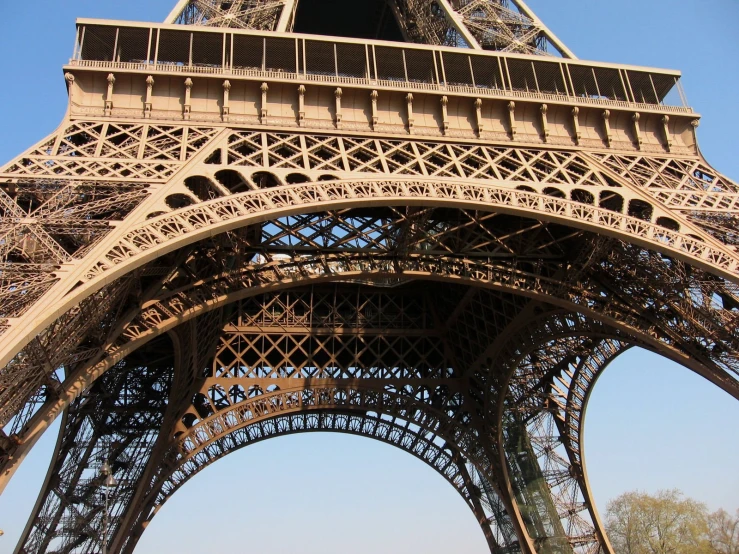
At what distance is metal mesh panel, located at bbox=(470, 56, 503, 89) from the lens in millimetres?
18719

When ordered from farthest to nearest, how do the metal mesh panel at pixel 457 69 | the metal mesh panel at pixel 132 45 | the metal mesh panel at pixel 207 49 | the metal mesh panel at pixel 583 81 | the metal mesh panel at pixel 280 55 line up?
the metal mesh panel at pixel 583 81
the metal mesh panel at pixel 457 69
the metal mesh panel at pixel 280 55
the metal mesh panel at pixel 207 49
the metal mesh panel at pixel 132 45

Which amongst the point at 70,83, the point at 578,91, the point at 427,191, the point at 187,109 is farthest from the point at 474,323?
the point at 70,83

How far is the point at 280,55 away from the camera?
18109 millimetres

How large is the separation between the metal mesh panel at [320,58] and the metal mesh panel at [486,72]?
3.74 metres

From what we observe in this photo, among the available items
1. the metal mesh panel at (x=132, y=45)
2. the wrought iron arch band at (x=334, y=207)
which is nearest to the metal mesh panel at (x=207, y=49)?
the metal mesh panel at (x=132, y=45)

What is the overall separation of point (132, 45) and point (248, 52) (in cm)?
280

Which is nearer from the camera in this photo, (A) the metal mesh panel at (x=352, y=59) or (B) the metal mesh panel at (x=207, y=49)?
(B) the metal mesh panel at (x=207, y=49)

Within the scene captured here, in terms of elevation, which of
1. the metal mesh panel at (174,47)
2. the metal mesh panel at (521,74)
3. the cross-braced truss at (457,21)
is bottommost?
the metal mesh panel at (174,47)

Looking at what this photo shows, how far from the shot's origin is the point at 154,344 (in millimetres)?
24328

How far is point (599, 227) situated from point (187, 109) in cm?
965

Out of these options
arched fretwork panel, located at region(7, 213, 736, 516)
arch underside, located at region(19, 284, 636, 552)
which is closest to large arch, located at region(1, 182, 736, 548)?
arched fretwork panel, located at region(7, 213, 736, 516)

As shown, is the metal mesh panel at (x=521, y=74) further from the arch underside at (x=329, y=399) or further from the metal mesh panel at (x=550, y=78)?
the arch underside at (x=329, y=399)

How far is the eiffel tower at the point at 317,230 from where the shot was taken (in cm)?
1351

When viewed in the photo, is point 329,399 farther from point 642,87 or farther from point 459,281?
point 642,87
